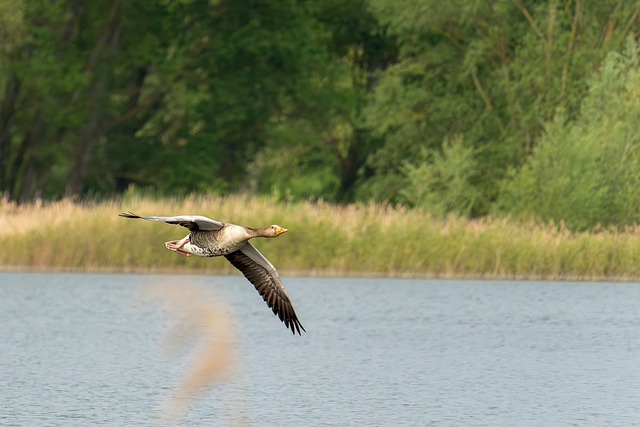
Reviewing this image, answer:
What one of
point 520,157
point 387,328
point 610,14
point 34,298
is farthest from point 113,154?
point 387,328

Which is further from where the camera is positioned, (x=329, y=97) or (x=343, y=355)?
(x=329, y=97)

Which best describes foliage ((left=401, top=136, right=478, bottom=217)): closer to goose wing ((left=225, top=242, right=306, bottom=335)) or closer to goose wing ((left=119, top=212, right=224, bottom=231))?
goose wing ((left=225, top=242, right=306, bottom=335))

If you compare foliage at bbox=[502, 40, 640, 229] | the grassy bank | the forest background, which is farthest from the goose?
the forest background

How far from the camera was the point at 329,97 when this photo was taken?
182 ft

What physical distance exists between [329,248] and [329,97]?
22.7 meters

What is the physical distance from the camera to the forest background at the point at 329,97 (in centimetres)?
4250

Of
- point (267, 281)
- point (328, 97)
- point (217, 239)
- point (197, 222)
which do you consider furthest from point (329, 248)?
point (328, 97)

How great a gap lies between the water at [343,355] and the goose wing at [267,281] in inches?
91.0

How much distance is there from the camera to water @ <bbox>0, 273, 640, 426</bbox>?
16156 millimetres

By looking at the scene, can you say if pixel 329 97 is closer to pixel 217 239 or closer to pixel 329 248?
pixel 329 248

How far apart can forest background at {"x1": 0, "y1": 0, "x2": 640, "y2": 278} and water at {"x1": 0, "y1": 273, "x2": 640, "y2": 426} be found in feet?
35.4

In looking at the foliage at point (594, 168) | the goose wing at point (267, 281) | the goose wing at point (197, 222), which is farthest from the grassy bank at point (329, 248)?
the goose wing at point (197, 222)

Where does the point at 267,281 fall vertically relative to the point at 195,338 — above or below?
above

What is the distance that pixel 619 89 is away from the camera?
42594 millimetres
